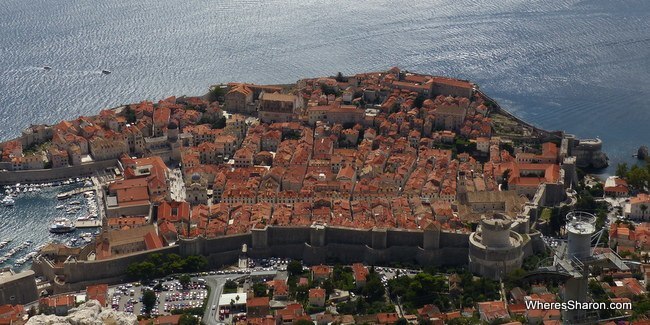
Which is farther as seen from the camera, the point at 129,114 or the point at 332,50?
the point at 332,50

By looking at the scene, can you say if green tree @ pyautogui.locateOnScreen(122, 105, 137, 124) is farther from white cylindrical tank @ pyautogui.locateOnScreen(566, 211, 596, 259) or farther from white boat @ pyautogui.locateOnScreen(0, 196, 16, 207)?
white cylindrical tank @ pyautogui.locateOnScreen(566, 211, 596, 259)

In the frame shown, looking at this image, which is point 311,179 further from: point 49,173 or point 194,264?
point 49,173

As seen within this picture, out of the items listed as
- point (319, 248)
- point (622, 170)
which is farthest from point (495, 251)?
point (622, 170)

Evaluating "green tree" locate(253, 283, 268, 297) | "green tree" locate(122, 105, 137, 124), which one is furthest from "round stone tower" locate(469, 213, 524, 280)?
"green tree" locate(122, 105, 137, 124)

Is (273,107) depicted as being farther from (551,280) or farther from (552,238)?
(551,280)

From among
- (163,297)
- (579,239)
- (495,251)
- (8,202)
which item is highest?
(579,239)

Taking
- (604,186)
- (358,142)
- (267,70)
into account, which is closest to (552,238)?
(604,186)
